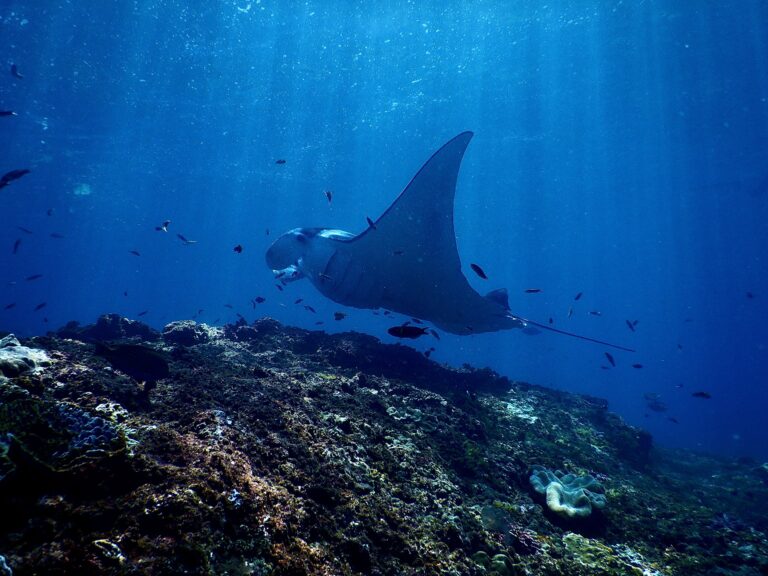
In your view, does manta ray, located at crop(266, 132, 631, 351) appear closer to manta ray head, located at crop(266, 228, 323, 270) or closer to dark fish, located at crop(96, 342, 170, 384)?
manta ray head, located at crop(266, 228, 323, 270)

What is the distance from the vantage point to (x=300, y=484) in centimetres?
279

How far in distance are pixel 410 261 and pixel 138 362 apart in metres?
5.14

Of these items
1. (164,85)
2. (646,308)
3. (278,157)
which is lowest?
(164,85)

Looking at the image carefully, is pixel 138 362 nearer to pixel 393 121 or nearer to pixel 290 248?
pixel 290 248

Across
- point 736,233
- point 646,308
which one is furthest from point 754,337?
point 736,233

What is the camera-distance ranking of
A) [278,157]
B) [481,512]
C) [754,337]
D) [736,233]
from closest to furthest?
[481,512]
[278,157]
[736,233]
[754,337]

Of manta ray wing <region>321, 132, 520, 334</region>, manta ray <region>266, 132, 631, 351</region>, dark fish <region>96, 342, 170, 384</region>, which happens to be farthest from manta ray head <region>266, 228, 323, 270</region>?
dark fish <region>96, 342, 170, 384</region>

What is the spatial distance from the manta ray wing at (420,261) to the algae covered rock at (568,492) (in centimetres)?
355

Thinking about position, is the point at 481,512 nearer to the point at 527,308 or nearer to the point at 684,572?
the point at 684,572

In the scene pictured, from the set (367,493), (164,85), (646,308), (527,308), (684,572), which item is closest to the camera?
(367,493)

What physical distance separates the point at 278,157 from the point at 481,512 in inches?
1603

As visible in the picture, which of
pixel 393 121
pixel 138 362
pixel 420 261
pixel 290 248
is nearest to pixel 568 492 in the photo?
pixel 420 261

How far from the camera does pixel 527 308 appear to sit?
111 meters

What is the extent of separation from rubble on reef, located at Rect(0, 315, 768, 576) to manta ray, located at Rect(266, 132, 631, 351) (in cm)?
173
